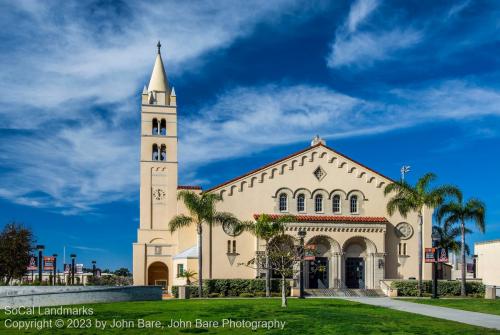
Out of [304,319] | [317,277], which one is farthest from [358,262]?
[304,319]

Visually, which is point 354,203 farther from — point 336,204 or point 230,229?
point 230,229

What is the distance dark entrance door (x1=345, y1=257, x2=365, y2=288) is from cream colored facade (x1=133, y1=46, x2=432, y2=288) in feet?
0.28

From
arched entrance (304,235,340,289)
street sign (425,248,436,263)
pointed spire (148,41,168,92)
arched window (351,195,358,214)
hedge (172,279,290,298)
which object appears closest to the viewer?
street sign (425,248,436,263)

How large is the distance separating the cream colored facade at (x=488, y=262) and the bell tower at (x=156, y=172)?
36.6 metres

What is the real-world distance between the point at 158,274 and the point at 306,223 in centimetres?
1618

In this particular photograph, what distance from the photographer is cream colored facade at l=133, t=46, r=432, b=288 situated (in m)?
53.5

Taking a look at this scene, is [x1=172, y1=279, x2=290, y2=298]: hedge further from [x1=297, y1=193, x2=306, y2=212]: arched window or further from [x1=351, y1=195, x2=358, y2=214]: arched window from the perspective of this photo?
[x1=351, y1=195, x2=358, y2=214]: arched window

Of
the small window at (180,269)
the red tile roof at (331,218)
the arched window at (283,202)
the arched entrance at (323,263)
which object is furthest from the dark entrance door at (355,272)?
the small window at (180,269)

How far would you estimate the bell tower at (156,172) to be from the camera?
58.3m

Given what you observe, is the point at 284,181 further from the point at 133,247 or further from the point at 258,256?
the point at 133,247

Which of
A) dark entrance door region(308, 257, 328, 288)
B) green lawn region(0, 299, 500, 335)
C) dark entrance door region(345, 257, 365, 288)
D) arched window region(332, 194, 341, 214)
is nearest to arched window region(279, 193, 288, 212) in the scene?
arched window region(332, 194, 341, 214)

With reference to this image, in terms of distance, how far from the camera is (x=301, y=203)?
183 feet

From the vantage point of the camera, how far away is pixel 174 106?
6247 centimetres

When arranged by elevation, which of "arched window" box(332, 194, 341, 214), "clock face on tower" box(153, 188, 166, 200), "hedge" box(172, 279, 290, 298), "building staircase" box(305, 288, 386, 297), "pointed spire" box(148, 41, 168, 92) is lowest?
"building staircase" box(305, 288, 386, 297)
